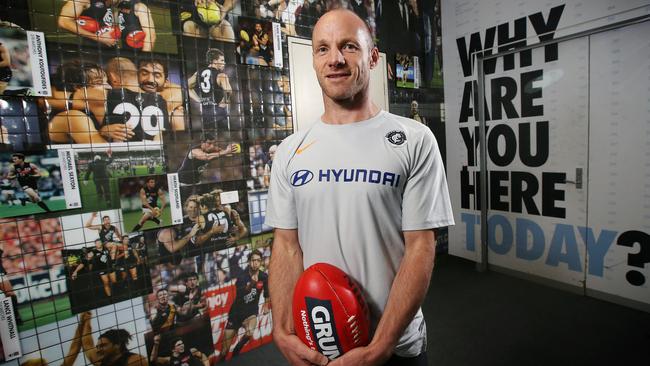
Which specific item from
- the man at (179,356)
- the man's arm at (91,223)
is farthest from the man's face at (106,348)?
the man's arm at (91,223)

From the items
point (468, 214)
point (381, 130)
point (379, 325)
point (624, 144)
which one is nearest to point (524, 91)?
point (624, 144)

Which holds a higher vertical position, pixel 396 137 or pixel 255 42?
Result: pixel 255 42

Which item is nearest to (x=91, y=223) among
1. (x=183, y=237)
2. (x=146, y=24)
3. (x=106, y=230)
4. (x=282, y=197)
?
(x=106, y=230)

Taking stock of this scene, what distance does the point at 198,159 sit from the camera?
2.08 m

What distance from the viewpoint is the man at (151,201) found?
6.21ft

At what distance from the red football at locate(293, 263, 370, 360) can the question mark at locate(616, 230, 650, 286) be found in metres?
2.70

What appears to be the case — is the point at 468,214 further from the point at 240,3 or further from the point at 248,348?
the point at 240,3

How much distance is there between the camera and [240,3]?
220cm

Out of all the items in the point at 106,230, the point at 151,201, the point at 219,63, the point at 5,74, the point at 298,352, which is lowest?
the point at 298,352

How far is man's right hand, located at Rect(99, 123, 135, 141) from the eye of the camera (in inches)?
70.1

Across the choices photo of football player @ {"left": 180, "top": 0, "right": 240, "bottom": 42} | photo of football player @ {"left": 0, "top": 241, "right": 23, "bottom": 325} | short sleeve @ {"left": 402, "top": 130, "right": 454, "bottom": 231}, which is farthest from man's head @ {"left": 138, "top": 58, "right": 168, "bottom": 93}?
short sleeve @ {"left": 402, "top": 130, "right": 454, "bottom": 231}

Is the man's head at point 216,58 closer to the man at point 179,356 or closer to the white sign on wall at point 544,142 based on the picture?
the man at point 179,356

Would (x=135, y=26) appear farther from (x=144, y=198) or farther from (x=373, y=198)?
(x=373, y=198)

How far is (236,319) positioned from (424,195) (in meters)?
1.76
